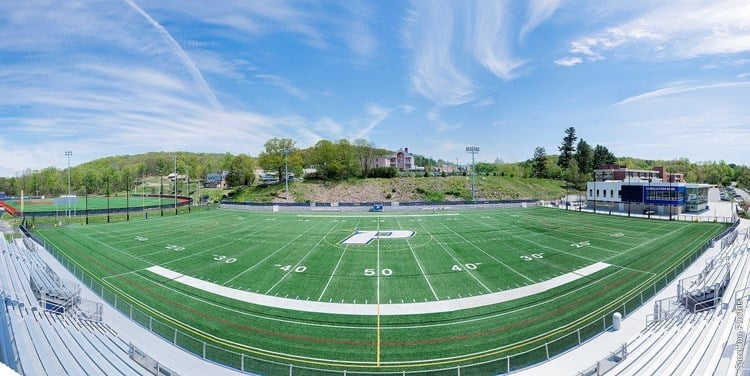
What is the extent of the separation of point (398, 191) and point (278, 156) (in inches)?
1343

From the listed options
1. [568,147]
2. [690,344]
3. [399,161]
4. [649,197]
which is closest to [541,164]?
[568,147]

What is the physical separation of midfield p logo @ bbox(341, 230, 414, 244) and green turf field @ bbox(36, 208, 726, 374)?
0.58ft

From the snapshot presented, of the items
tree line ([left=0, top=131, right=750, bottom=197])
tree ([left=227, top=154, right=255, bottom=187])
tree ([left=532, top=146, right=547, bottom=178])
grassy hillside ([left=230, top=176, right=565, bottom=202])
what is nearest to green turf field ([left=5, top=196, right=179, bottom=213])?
tree line ([left=0, top=131, right=750, bottom=197])

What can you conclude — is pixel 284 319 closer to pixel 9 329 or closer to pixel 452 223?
pixel 9 329

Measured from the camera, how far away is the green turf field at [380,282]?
41.4ft

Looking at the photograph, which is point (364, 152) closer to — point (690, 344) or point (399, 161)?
point (399, 161)

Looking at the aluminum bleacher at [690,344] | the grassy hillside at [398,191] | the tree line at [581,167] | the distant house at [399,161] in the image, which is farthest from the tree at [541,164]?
the aluminum bleacher at [690,344]

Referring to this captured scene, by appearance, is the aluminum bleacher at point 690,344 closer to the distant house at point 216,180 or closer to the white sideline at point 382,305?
the white sideline at point 382,305

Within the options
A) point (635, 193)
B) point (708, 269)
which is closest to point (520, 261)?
point (708, 269)

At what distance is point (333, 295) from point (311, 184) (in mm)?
Result: 75980

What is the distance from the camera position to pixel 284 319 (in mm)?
14484

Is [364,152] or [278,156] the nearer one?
[278,156]

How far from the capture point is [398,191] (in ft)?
287

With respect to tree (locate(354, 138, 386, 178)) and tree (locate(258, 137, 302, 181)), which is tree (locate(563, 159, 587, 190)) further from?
tree (locate(258, 137, 302, 181))
